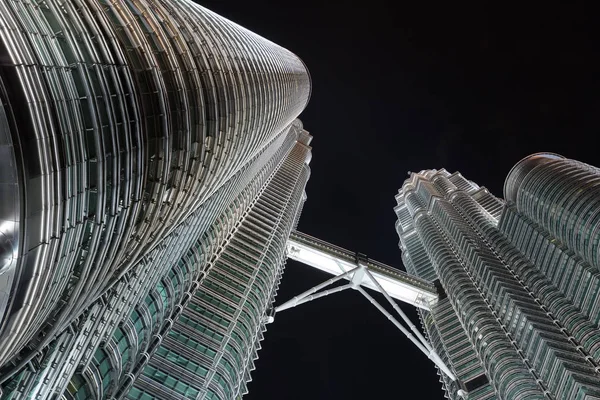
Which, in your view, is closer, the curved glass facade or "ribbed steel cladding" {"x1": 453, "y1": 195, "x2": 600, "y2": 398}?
"ribbed steel cladding" {"x1": 453, "y1": 195, "x2": 600, "y2": 398}

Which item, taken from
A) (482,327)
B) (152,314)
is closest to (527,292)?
(482,327)

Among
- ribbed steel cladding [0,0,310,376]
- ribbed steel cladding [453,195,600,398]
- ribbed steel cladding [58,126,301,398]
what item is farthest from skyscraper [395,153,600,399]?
ribbed steel cladding [0,0,310,376]

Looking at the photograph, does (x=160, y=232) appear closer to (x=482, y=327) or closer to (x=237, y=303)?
(x=237, y=303)

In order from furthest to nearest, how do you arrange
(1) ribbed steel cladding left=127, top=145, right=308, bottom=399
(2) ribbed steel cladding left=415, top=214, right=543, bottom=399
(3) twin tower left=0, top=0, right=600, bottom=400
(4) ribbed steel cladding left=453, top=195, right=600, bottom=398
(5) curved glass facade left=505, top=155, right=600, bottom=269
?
(5) curved glass facade left=505, top=155, right=600, bottom=269
(2) ribbed steel cladding left=415, top=214, right=543, bottom=399
(4) ribbed steel cladding left=453, top=195, right=600, bottom=398
(1) ribbed steel cladding left=127, top=145, right=308, bottom=399
(3) twin tower left=0, top=0, right=600, bottom=400

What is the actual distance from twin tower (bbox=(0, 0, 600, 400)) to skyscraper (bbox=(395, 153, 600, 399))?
1.49ft

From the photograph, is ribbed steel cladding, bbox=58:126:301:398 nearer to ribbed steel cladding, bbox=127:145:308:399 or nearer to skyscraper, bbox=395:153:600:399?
ribbed steel cladding, bbox=127:145:308:399

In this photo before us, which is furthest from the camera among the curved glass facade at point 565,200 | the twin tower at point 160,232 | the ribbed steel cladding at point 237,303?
the curved glass facade at point 565,200

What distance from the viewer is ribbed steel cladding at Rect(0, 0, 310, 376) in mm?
16375

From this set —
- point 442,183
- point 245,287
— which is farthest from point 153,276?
point 442,183

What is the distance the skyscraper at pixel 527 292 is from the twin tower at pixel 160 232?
1.49 feet

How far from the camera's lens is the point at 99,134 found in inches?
797

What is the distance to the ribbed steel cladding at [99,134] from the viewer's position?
16.4m

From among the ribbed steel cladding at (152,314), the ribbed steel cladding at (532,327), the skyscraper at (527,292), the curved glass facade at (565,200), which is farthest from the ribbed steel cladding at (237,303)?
the curved glass facade at (565,200)

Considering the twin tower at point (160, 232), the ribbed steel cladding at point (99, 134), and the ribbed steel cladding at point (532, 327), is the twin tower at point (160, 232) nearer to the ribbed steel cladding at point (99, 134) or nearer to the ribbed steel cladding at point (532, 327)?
the ribbed steel cladding at point (99, 134)
